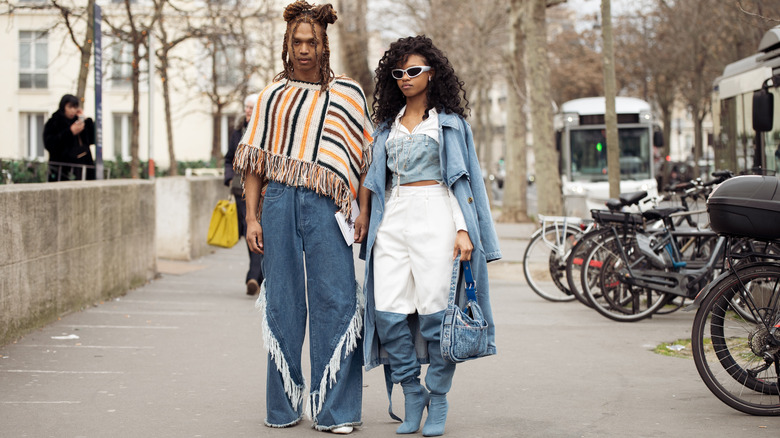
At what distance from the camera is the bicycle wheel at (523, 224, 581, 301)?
10898 millimetres

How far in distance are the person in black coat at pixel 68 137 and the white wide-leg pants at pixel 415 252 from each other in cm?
811

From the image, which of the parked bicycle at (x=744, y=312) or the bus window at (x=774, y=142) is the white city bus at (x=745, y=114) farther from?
the parked bicycle at (x=744, y=312)

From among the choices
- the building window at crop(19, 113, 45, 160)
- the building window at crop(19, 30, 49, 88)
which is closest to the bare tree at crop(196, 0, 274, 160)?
the building window at crop(19, 113, 45, 160)

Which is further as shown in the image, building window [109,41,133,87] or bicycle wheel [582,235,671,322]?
building window [109,41,133,87]

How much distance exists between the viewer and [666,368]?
733 cm

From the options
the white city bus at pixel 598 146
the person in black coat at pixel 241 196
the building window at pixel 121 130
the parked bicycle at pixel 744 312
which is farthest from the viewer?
the building window at pixel 121 130

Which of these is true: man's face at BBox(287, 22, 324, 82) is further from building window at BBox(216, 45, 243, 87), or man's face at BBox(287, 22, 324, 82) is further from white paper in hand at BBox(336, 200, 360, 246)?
building window at BBox(216, 45, 243, 87)

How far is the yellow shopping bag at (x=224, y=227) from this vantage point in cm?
1068

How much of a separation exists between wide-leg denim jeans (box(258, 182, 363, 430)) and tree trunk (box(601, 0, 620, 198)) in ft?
27.4

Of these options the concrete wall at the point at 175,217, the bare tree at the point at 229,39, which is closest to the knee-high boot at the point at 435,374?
the concrete wall at the point at 175,217

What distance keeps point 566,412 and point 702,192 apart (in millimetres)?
4837

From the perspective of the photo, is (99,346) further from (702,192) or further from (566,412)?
(702,192)

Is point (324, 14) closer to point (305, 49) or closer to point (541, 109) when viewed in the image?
point (305, 49)

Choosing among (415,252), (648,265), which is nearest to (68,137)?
(648,265)
